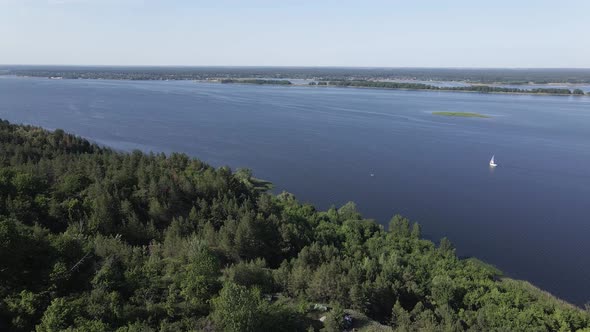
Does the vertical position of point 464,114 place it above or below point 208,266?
above

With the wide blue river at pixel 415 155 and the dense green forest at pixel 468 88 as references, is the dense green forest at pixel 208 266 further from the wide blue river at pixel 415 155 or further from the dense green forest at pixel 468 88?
the dense green forest at pixel 468 88

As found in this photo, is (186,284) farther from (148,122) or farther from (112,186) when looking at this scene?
(148,122)

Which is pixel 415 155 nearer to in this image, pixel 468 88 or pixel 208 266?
pixel 208 266

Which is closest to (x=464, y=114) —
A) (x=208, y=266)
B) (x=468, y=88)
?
(x=468, y=88)

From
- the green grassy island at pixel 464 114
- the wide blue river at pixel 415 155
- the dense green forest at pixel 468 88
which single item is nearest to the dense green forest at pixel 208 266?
the wide blue river at pixel 415 155

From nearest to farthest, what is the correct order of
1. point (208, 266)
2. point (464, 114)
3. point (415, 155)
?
point (208, 266)
point (415, 155)
point (464, 114)

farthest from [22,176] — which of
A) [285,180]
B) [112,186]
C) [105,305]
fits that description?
[285,180]

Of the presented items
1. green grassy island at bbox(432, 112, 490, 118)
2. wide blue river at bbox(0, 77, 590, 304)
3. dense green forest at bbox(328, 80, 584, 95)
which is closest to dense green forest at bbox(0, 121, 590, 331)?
wide blue river at bbox(0, 77, 590, 304)
